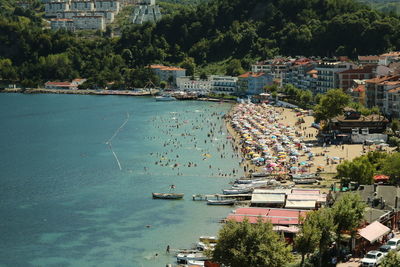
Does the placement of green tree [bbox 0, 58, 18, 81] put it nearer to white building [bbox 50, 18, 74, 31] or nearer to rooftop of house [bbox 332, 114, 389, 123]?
white building [bbox 50, 18, 74, 31]

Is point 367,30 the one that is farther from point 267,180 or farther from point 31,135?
point 267,180

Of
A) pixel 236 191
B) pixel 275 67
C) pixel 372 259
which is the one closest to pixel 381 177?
pixel 236 191

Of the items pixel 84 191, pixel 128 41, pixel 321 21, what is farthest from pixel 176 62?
pixel 84 191

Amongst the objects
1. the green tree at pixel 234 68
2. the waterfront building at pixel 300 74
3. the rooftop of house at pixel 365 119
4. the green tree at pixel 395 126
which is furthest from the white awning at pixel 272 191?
the green tree at pixel 234 68

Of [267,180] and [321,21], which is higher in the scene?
[321,21]

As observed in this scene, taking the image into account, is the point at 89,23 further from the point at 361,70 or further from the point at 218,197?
the point at 218,197

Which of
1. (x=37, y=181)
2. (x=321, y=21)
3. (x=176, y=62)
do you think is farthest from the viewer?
(x=176, y=62)
